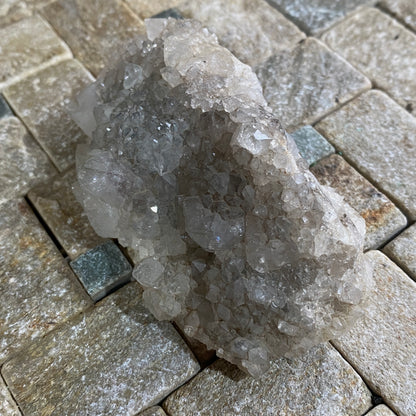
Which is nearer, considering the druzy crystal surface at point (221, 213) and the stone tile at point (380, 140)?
the druzy crystal surface at point (221, 213)

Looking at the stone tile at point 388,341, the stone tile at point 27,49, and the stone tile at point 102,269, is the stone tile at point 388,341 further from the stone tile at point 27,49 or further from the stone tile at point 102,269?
the stone tile at point 27,49

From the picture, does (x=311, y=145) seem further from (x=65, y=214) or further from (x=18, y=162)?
(x=18, y=162)

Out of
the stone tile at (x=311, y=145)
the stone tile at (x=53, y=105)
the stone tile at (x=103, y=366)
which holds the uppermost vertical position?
the stone tile at (x=311, y=145)

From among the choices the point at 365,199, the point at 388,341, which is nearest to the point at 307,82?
the point at 365,199

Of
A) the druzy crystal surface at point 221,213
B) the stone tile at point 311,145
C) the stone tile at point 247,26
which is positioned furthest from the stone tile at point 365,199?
the stone tile at point 247,26

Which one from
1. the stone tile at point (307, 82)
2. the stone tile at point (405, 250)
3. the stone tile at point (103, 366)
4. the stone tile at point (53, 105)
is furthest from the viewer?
the stone tile at point (307, 82)

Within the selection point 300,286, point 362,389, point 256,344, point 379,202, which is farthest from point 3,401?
point 379,202

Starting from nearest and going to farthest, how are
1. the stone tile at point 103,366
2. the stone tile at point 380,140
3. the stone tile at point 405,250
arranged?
the stone tile at point 103,366 → the stone tile at point 405,250 → the stone tile at point 380,140

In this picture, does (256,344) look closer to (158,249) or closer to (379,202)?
(158,249)

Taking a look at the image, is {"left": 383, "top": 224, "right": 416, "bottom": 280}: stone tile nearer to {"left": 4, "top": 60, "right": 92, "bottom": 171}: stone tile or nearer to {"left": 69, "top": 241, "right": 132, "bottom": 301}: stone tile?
{"left": 69, "top": 241, "right": 132, "bottom": 301}: stone tile
